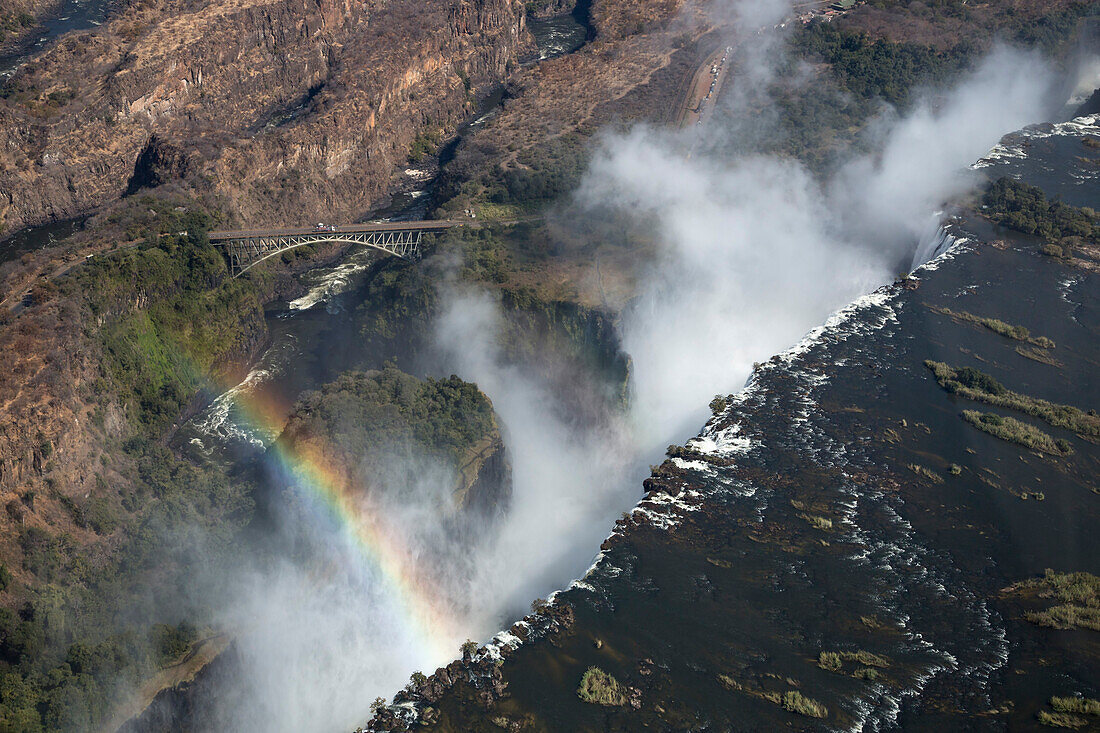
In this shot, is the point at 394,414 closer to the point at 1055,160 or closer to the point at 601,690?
the point at 601,690

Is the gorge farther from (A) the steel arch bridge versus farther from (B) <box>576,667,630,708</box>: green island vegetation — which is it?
(A) the steel arch bridge

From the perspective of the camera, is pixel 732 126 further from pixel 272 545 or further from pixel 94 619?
pixel 94 619

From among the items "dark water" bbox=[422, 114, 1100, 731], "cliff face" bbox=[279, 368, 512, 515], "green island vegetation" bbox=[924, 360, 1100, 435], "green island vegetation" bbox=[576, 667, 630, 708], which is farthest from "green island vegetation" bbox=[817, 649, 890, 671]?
"green island vegetation" bbox=[924, 360, 1100, 435]

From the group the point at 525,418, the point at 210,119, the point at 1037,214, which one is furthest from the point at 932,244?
the point at 210,119

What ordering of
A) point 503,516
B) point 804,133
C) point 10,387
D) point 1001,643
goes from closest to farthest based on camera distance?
point 1001,643
point 10,387
point 503,516
point 804,133

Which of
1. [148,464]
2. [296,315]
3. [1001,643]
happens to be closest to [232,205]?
[296,315]
